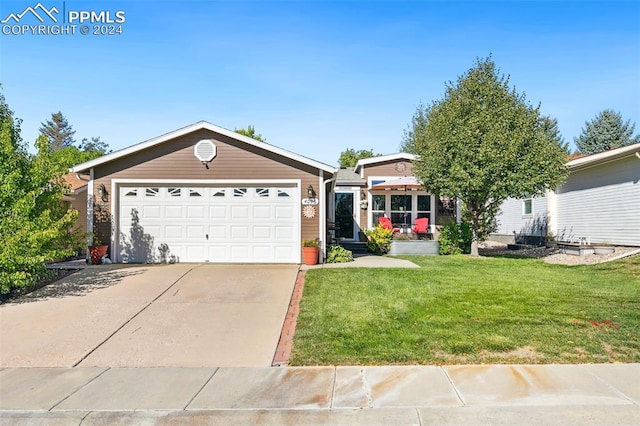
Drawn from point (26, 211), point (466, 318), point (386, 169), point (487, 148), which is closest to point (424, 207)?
point (386, 169)

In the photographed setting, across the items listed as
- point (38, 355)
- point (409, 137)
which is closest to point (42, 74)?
point (38, 355)

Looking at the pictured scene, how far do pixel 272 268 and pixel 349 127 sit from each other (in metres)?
14.5

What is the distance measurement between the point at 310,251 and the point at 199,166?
4092 mm

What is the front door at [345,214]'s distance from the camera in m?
17.8

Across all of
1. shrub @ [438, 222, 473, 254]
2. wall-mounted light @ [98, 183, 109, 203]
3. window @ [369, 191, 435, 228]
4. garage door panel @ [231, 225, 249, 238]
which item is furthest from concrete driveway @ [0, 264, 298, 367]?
window @ [369, 191, 435, 228]

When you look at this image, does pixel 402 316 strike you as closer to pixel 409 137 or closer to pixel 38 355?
pixel 38 355

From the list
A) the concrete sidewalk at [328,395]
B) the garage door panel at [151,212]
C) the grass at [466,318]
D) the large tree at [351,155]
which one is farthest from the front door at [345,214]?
the large tree at [351,155]

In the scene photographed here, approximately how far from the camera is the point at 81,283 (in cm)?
932

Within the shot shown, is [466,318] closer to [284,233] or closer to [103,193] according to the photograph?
[284,233]

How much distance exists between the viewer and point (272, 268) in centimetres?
1099

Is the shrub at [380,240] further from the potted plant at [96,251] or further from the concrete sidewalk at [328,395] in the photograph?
the concrete sidewalk at [328,395]

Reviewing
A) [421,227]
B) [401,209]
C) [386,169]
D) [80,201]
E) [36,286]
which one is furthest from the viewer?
[386,169]

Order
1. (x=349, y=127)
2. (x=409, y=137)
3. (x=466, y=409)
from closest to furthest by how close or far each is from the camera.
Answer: (x=466, y=409)
(x=349, y=127)
(x=409, y=137)

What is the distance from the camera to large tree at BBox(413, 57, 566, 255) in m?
13.1
